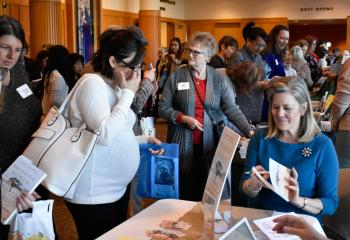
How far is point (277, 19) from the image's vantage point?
16.3 m

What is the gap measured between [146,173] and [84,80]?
61cm

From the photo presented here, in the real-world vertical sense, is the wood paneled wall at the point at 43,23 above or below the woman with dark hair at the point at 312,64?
above

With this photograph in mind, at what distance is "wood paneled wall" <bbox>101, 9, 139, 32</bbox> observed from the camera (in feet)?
41.4

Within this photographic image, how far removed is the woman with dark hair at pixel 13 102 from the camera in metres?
2.03

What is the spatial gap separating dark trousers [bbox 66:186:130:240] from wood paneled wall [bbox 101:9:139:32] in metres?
10.7

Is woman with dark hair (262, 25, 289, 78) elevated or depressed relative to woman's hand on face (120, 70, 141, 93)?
elevated

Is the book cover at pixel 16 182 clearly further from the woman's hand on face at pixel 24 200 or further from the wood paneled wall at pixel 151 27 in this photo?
the wood paneled wall at pixel 151 27

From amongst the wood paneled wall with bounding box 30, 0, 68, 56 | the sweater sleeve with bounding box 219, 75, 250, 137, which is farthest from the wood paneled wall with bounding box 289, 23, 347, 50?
the sweater sleeve with bounding box 219, 75, 250, 137

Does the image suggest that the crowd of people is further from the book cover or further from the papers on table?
the papers on table

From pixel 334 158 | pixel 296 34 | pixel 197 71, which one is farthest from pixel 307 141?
pixel 296 34

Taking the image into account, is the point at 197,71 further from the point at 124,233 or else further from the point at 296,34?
the point at 296,34

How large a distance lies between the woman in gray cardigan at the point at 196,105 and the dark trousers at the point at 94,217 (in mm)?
1157

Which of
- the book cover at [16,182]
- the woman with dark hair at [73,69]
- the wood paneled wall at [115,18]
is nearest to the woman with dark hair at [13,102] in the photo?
the book cover at [16,182]

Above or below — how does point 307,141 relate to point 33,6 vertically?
below
